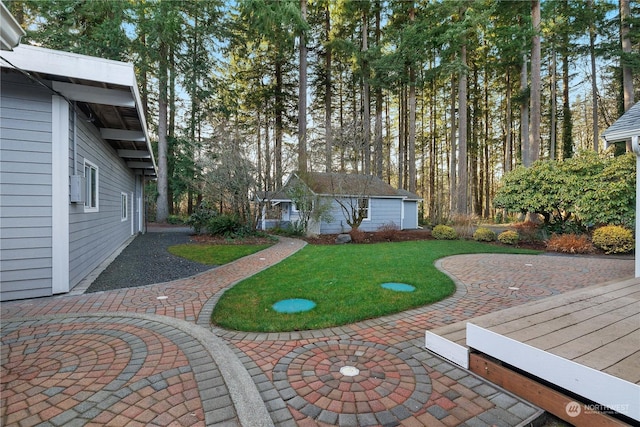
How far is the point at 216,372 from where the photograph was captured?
8.23 ft

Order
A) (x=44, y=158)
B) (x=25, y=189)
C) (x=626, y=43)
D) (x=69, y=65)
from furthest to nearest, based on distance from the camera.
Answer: (x=626, y=43), (x=44, y=158), (x=25, y=189), (x=69, y=65)

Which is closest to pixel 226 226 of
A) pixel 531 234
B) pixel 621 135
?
pixel 621 135

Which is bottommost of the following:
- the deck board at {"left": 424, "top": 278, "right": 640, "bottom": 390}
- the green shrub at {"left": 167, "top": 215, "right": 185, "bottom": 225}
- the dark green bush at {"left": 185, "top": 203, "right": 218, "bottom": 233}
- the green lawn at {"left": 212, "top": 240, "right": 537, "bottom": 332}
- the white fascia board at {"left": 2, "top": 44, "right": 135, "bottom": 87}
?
the green lawn at {"left": 212, "top": 240, "right": 537, "bottom": 332}

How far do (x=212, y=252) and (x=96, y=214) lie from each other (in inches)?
126

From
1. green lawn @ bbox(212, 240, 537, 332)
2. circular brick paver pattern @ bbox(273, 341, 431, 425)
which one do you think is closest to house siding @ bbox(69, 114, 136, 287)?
green lawn @ bbox(212, 240, 537, 332)

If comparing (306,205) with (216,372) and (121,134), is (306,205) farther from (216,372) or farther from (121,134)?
(216,372)

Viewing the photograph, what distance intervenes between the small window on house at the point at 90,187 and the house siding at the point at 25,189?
126cm

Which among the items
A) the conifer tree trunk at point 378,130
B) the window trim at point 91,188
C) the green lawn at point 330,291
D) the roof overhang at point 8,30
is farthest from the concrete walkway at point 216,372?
the conifer tree trunk at point 378,130

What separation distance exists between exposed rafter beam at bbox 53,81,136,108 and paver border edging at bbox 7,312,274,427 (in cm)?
337

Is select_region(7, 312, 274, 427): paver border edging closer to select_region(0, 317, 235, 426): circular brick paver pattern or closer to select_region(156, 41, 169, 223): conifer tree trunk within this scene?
select_region(0, 317, 235, 426): circular brick paver pattern

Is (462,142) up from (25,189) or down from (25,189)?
up

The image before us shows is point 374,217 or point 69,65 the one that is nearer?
point 69,65

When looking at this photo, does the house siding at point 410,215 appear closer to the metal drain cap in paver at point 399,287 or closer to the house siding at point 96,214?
the metal drain cap in paver at point 399,287

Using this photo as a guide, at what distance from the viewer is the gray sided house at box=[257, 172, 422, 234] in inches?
514
